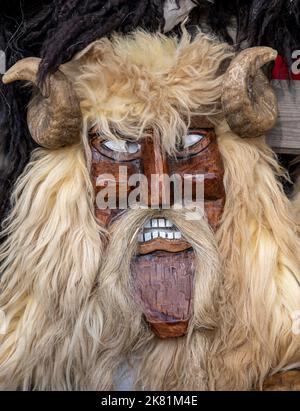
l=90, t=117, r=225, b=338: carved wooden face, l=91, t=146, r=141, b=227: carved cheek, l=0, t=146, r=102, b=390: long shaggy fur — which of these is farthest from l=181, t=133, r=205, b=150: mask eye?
l=0, t=146, r=102, b=390: long shaggy fur

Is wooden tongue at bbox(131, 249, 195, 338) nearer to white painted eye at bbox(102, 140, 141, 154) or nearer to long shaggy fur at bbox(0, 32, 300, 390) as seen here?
long shaggy fur at bbox(0, 32, 300, 390)

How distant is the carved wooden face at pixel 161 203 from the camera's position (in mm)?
1751

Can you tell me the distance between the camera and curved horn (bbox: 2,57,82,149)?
67.9 inches

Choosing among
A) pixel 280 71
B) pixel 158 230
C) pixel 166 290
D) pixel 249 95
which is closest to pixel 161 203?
pixel 158 230

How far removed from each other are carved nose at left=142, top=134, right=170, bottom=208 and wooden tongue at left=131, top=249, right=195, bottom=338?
0.11 meters

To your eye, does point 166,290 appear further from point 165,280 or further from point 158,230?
point 158,230

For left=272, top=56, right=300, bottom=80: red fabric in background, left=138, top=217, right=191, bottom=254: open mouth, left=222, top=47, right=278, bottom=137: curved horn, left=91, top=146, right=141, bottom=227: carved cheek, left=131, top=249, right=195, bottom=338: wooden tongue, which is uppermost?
left=272, top=56, right=300, bottom=80: red fabric in background

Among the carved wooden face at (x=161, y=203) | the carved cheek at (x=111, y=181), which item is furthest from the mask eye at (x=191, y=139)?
the carved cheek at (x=111, y=181)

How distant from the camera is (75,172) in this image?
1786 millimetres

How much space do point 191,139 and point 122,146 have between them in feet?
0.46

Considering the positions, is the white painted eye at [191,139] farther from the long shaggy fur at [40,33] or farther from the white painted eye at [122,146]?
the long shaggy fur at [40,33]

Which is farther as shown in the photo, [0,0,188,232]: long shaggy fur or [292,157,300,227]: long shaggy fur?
[292,157,300,227]: long shaggy fur

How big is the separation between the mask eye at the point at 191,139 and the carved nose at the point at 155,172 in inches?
1.9

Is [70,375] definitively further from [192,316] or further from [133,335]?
[192,316]
